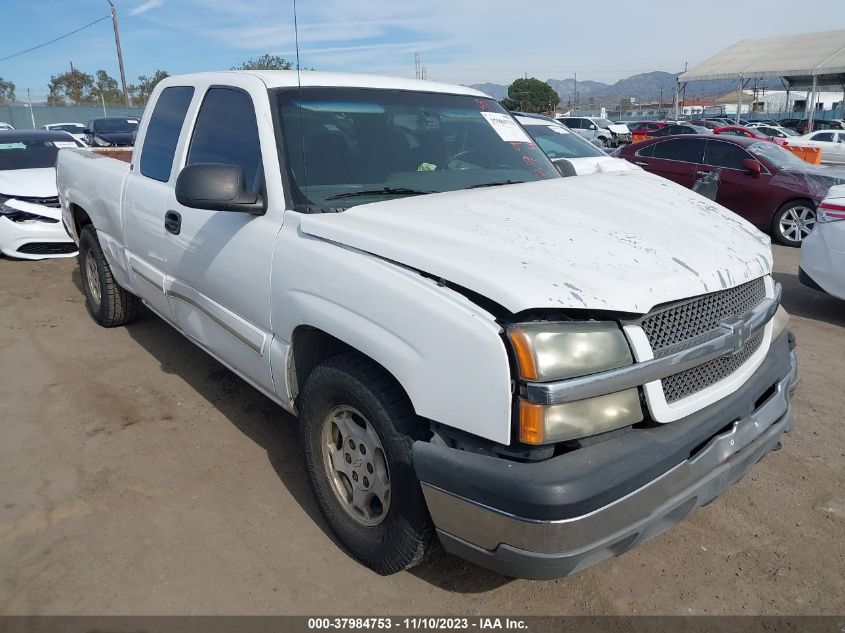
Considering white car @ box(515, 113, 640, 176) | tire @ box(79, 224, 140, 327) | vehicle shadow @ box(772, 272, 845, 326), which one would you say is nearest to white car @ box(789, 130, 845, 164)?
white car @ box(515, 113, 640, 176)

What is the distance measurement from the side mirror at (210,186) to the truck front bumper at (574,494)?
134cm

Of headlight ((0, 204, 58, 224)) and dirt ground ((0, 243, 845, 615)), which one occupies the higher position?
headlight ((0, 204, 58, 224))

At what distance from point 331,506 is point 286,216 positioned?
48.0 inches

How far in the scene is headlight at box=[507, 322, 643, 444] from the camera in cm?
193

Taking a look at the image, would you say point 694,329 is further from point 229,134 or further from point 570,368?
point 229,134

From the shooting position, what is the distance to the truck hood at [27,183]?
8.00 meters

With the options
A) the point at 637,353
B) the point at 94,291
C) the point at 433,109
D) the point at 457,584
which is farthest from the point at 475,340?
the point at 94,291

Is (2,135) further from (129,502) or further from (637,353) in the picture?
(637,353)

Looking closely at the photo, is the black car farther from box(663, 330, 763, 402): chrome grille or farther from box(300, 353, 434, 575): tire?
box(663, 330, 763, 402): chrome grille

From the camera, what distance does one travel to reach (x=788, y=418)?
2.69 meters

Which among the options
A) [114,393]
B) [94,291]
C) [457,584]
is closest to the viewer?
[457,584]

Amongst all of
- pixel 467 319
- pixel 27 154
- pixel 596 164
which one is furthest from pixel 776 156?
pixel 27 154

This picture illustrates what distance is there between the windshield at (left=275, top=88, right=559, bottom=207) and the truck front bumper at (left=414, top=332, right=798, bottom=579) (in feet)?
4.43

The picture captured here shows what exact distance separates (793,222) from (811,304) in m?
3.56
